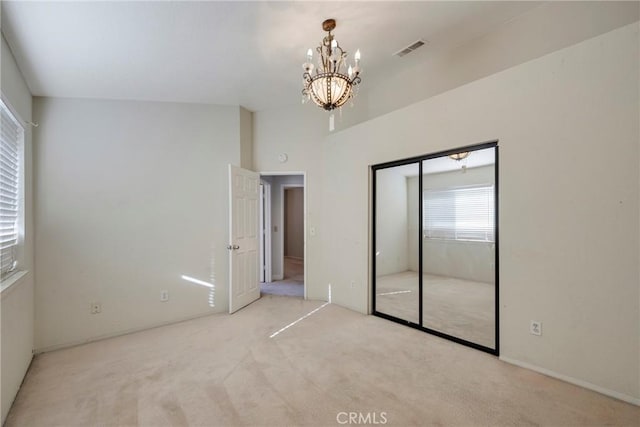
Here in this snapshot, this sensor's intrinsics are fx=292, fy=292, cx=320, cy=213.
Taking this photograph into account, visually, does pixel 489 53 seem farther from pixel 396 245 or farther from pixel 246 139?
pixel 246 139

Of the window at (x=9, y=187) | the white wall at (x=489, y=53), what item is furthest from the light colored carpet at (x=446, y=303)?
the window at (x=9, y=187)

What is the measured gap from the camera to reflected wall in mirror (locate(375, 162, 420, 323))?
3.58 metres

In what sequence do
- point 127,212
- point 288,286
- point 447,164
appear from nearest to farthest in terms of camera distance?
1. point 447,164
2. point 127,212
3. point 288,286

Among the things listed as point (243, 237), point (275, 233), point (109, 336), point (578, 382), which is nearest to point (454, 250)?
point (578, 382)

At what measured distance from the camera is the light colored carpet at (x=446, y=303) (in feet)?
9.68

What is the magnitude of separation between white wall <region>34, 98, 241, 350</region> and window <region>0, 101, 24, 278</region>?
477 mm

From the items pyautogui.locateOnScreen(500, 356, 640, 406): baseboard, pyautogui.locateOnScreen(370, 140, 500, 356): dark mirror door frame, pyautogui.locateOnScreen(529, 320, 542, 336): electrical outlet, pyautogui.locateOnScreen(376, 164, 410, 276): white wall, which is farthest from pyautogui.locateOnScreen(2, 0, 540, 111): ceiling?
pyautogui.locateOnScreen(500, 356, 640, 406): baseboard

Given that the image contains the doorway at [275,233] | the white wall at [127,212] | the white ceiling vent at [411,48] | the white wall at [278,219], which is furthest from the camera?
the white wall at [278,219]

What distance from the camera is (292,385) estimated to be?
2.33 metres

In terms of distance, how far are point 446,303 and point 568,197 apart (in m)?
1.59

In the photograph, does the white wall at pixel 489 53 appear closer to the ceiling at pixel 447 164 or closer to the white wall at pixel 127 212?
the ceiling at pixel 447 164

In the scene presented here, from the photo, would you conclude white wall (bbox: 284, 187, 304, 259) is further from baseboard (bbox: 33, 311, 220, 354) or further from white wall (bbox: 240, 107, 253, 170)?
baseboard (bbox: 33, 311, 220, 354)

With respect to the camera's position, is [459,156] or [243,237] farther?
[243,237]

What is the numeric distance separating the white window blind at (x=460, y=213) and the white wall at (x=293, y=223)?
6.50 m
